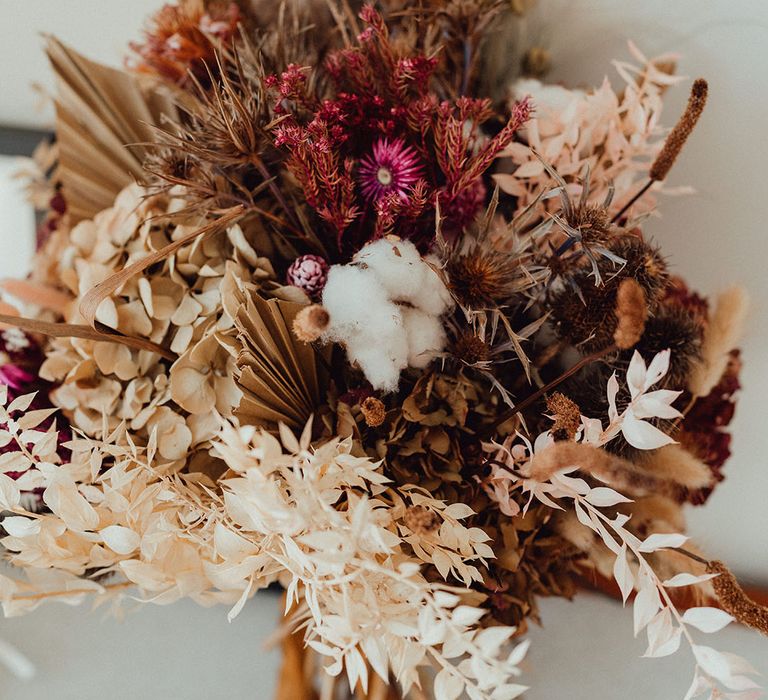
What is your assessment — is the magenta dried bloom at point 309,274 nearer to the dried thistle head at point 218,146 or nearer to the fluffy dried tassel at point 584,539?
the dried thistle head at point 218,146

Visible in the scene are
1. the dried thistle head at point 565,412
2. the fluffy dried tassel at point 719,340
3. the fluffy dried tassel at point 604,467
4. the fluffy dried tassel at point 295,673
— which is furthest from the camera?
the fluffy dried tassel at point 295,673

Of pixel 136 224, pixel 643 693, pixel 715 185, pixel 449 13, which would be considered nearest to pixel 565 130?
pixel 449 13

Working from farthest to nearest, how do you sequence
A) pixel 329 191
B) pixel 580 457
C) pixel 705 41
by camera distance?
pixel 705 41
pixel 329 191
pixel 580 457

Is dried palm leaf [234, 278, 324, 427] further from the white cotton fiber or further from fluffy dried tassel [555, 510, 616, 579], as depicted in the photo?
fluffy dried tassel [555, 510, 616, 579]

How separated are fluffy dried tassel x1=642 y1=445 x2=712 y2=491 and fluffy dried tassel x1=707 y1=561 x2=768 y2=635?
100 mm

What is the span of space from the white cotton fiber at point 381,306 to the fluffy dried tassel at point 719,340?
26 centimetres

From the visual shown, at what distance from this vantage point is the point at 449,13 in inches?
22.8

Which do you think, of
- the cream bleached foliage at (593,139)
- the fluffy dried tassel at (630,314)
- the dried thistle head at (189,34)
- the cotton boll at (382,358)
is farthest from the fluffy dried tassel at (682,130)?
the dried thistle head at (189,34)

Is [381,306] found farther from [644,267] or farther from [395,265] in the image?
[644,267]

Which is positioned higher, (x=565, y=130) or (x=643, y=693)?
(x=565, y=130)

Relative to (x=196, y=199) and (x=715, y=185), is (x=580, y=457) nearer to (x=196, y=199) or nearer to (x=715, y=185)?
(x=196, y=199)

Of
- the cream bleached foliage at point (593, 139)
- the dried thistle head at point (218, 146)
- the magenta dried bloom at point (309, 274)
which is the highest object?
the dried thistle head at point (218, 146)

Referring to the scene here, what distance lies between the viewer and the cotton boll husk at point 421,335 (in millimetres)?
460

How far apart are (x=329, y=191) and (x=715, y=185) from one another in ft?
1.67
